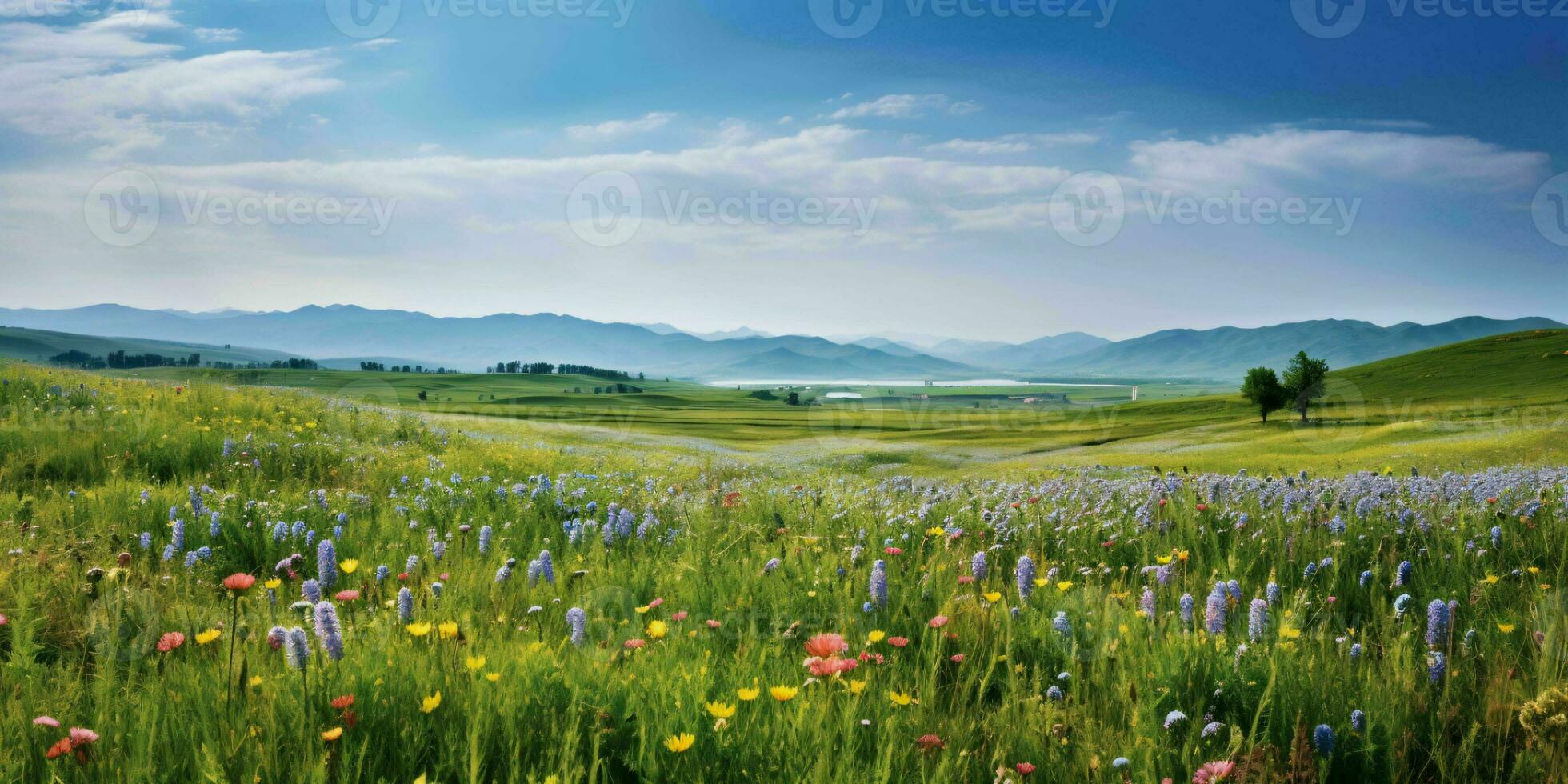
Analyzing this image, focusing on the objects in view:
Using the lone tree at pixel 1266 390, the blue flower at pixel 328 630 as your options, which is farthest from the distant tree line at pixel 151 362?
the blue flower at pixel 328 630

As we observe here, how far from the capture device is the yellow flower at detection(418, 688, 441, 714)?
2725mm

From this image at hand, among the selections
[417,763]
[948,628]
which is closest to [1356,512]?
[948,628]

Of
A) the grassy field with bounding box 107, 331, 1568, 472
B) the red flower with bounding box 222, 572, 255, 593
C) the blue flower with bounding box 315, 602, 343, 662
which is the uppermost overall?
the red flower with bounding box 222, 572, 255, 593

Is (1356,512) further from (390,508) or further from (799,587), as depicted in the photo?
(390,508)

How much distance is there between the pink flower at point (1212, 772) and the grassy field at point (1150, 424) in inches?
480

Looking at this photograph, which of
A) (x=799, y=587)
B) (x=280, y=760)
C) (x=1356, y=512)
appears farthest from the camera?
(x=1356, y=512)

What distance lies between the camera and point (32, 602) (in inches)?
170

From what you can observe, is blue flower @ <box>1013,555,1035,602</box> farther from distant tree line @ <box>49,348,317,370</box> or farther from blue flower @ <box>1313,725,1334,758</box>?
distant tree line @ <box>49,348,317,370</box>

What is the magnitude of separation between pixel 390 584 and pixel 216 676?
1.98 metres

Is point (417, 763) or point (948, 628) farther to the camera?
point (948, 628)

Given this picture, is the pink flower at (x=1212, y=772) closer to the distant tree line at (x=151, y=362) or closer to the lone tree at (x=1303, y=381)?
the lone tree at (x=1303, y=381)

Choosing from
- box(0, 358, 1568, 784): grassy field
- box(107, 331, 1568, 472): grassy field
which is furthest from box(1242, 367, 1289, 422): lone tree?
box(0, 358, 1568, 784): grassy field

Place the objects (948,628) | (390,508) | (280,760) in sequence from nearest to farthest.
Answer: (280,760) < (948,628) < (390,508)

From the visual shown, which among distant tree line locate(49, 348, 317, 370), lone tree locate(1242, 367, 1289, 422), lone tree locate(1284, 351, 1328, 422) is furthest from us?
distant tree line locate(49, 348, 317, 370)
